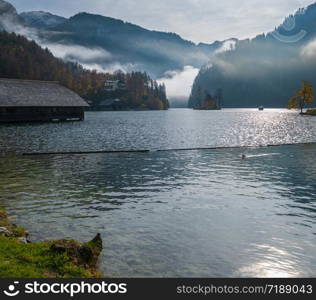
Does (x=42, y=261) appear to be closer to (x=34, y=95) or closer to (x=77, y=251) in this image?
(x=77, y=251)

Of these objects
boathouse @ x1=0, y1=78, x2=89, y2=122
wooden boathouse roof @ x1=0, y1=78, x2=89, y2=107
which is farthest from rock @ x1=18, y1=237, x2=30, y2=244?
wooden boathouse roof @ x1=0, y1=78, x2=89, y2=107

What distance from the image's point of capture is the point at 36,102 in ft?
334

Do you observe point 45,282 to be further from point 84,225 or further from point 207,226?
point 207,226

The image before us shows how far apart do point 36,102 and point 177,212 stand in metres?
92.2

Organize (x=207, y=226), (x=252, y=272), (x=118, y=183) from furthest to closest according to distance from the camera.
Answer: (x=118, y=183), (x=207, y=226), (x=252, y=272)

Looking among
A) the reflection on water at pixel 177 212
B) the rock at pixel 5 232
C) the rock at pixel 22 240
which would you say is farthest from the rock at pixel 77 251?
the rock at pixel 5 232

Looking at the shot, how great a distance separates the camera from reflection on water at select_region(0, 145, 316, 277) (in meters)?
13.0

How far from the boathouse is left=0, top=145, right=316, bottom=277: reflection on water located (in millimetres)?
65859

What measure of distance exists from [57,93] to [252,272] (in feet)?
360

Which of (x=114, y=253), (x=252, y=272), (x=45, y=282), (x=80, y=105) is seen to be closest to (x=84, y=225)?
(x=114, y=253)

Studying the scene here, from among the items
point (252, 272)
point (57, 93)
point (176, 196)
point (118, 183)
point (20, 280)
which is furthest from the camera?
point (57, 93)

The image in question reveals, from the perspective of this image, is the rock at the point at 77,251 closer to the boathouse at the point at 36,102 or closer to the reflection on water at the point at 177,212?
the reflection on water at the point at 177,212

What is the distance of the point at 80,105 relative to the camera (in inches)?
4498

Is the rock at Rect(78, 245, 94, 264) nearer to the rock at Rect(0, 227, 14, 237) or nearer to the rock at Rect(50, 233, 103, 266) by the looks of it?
the rock at Rect(50, 233, 103, 266)
